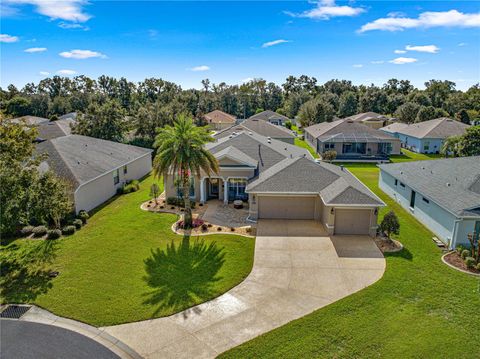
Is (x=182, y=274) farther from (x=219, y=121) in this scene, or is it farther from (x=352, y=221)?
(x=219, y=121)

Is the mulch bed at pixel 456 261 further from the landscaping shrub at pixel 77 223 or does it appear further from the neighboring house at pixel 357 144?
the neighboring house at pixel 357 144

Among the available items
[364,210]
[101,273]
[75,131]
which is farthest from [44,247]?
[75,131]

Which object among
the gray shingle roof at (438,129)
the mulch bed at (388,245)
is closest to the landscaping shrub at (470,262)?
the mulch bed at (388,245)

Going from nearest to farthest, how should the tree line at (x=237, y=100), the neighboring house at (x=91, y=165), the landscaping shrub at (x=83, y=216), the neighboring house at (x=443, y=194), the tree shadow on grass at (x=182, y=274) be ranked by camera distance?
the tree shadow on grass at (x=182, y=274), the neighboring house at (x=443, y=194), the landscaping shrub at (x=83, y=216), the neighboring house at (x=91, y=165), the tree line at (x=237, y=100)

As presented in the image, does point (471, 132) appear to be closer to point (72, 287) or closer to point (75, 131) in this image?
point (72, 287)

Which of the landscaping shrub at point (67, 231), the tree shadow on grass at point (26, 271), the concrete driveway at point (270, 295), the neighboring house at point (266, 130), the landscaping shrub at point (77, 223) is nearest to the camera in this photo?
the concrete driveway at point (270, 295)

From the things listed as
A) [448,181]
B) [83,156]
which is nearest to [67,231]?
[83,156]

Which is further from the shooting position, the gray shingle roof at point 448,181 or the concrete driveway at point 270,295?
the gray shingle roof at point 448,181

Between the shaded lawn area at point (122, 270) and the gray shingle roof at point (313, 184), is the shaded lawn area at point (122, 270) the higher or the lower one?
the lower one
